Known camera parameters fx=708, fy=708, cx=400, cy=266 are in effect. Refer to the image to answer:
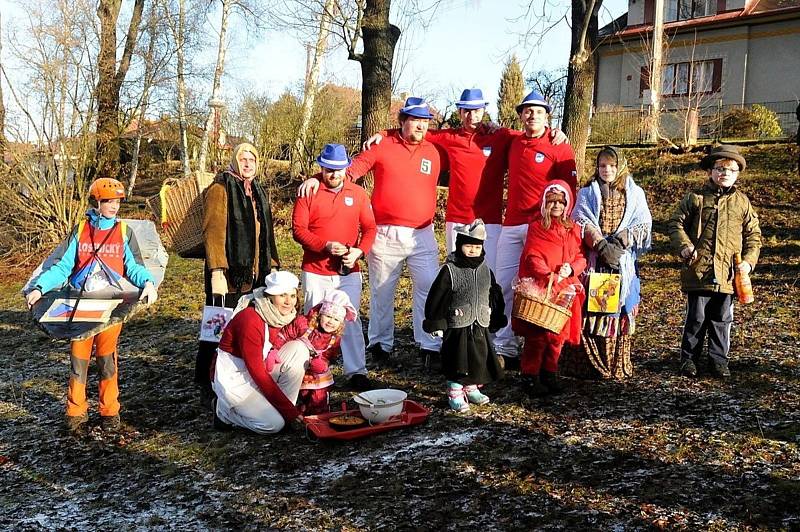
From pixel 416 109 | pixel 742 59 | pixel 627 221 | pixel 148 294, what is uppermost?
pixel 742 59

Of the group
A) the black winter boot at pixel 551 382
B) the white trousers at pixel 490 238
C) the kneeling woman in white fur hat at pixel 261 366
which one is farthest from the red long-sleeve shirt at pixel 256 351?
the white trousers at pixel 490 238

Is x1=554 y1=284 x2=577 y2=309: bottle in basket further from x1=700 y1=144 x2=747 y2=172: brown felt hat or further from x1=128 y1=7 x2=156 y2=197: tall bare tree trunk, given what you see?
x1=128 y1=7 x2=156 y2=197: tall bare tree trunk

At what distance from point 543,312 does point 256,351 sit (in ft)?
6.69

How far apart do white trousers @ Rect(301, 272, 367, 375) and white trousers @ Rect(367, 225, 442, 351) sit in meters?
0.33

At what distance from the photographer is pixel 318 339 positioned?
502 cm

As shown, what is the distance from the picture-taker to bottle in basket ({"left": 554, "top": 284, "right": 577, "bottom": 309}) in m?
5.20

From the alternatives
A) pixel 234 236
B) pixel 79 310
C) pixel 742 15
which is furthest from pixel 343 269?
pixel 742 15

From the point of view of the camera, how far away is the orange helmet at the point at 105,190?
5.10m

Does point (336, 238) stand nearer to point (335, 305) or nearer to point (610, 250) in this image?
point (335, 305)

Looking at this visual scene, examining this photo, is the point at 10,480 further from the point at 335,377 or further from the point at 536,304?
the point at 536,304

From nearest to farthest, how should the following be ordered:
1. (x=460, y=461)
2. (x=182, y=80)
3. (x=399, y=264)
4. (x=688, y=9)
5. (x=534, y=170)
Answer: (x=460, y=461), (x=534, y=170), (x=399, y=264), (x=182, y=80), (x=688, y=9)

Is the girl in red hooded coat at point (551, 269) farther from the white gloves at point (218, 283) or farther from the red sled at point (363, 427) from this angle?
the white gloves at point (218, 283)

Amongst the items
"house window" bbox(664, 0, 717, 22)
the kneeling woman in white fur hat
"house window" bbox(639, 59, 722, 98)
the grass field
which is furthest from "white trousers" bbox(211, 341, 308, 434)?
"house window" bbox(664, 0, 717, 22)


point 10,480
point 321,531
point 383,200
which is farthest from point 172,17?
point 321,531
